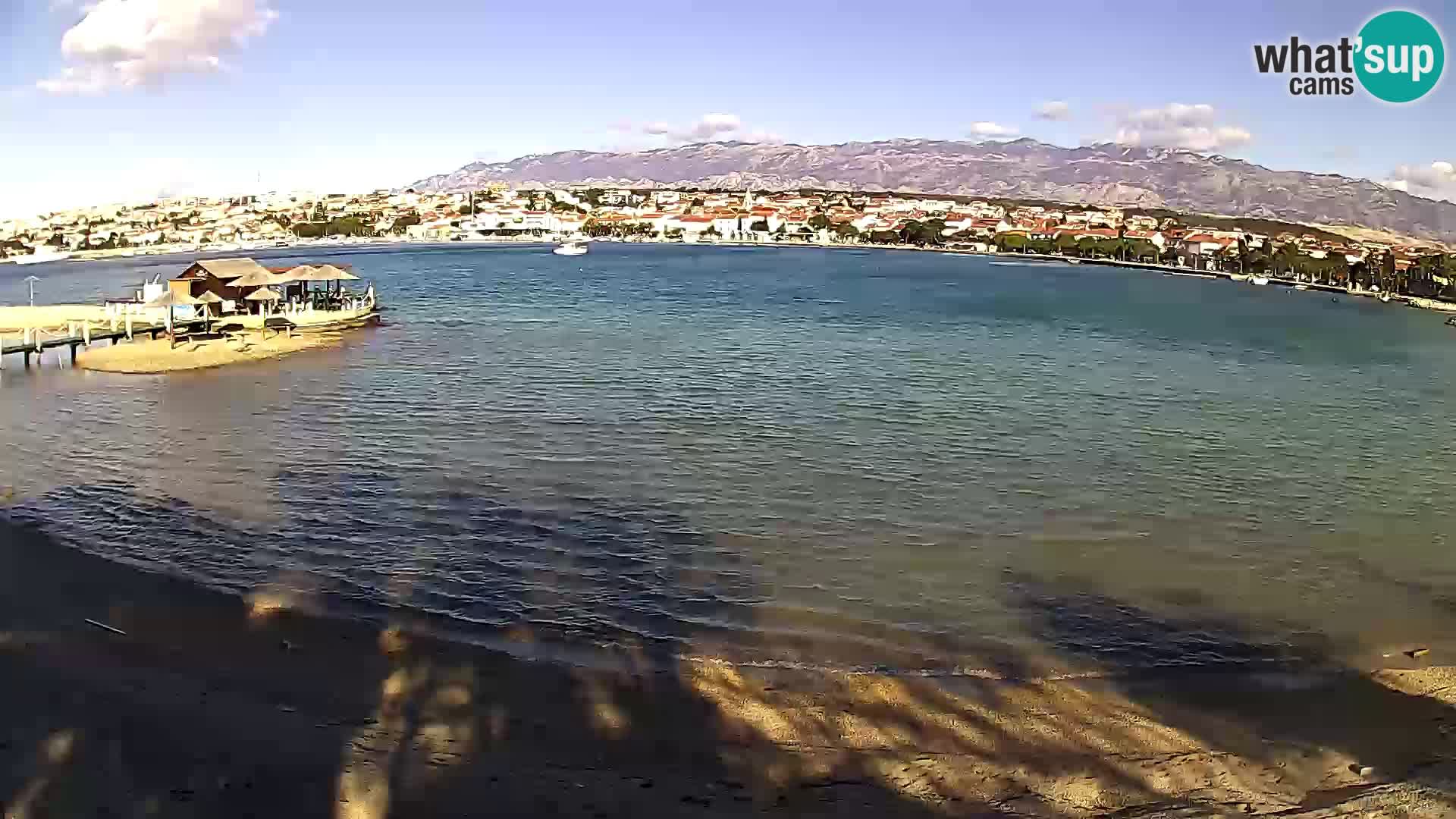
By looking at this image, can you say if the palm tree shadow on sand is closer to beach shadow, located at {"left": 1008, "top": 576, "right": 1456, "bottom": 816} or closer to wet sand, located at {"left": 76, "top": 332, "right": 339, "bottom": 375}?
beach shadow, located at {"left": 1008, "top": 576, "right": 1456, "bottom": 816}

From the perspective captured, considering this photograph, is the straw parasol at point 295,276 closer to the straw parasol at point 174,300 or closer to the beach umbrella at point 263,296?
the beach umbrella at point 263,296

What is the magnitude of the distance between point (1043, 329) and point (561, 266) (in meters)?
47.0

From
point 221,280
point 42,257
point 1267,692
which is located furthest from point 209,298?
point 42,257

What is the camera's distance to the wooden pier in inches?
1001

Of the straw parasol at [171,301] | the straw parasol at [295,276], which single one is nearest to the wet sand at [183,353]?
the straw parasol at [171,301]

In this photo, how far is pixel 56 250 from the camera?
102m

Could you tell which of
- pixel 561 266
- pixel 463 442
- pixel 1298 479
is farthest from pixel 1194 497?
pixel 561 266

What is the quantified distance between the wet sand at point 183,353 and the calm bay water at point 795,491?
998 mm

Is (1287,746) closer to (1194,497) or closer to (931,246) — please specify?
(1194,497)

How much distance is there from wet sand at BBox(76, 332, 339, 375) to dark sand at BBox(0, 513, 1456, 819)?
1779cm

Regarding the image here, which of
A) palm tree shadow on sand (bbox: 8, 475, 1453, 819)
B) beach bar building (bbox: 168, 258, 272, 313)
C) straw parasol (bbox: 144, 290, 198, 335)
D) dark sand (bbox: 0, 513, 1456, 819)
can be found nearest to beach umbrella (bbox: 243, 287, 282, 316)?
beach bar building (bbox: 168, 258, 272, 313)

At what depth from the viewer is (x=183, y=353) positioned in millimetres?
26062

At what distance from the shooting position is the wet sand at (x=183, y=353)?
24.6 m

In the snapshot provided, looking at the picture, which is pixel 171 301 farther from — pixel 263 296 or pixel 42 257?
pixel 42 257
